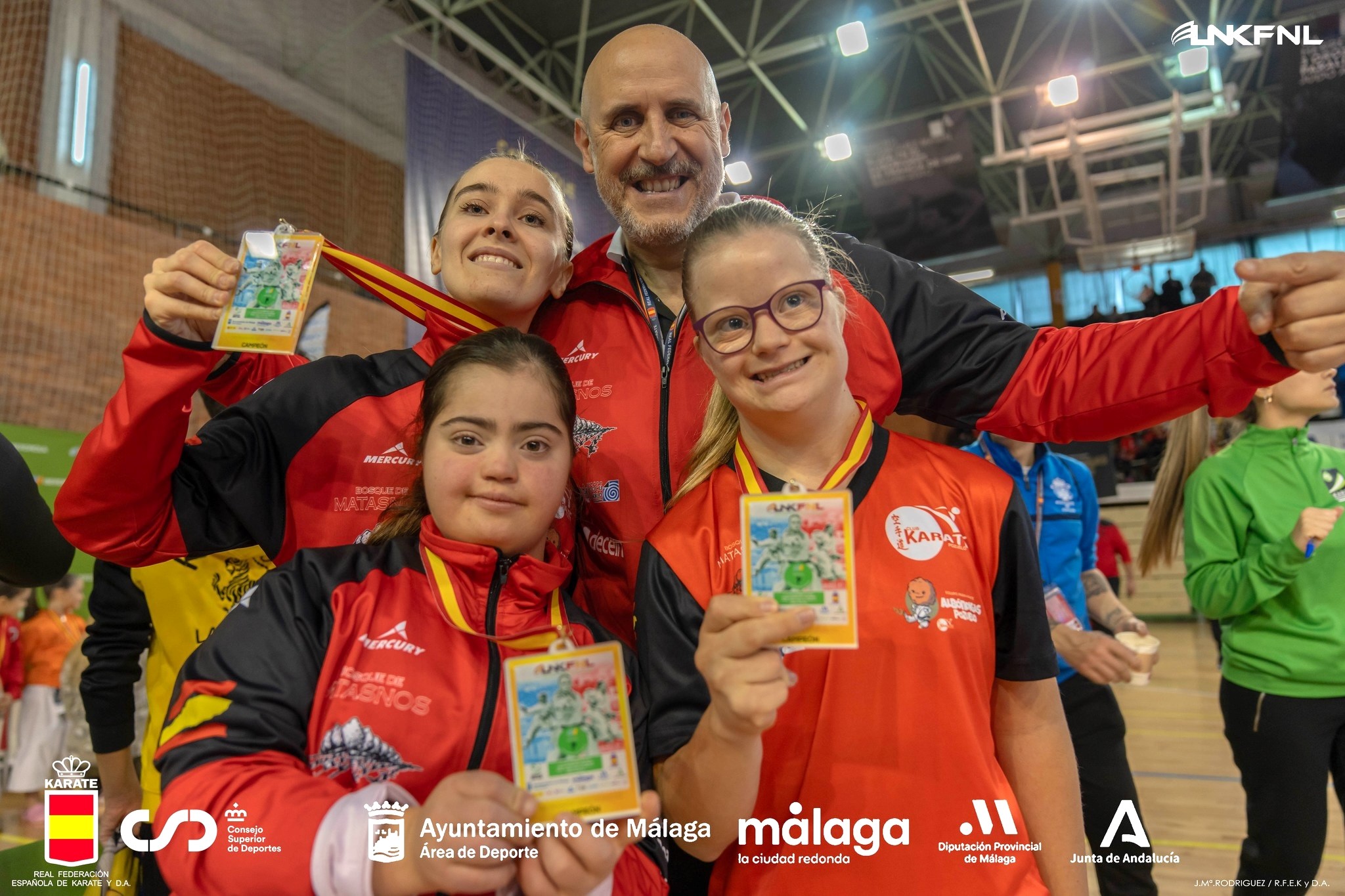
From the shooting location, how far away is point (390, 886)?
1066 mm

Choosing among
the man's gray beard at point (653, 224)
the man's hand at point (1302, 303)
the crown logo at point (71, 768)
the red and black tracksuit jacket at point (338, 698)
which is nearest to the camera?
the red and black tracksuit jacket at point (338, 698)

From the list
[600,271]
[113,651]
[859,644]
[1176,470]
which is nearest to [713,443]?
[859,644]

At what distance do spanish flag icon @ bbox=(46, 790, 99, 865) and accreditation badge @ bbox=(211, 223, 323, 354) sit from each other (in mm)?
1299

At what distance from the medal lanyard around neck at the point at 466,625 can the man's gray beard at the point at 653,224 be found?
0.99 meters

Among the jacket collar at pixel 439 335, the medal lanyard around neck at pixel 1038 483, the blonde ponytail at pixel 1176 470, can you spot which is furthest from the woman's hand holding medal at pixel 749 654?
the blonde ponytail at pixel 1176 470

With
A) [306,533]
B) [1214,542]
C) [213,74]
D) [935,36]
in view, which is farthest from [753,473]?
[935,36]

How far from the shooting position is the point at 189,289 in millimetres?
1505

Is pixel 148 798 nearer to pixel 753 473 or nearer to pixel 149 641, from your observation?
pixel 149 641

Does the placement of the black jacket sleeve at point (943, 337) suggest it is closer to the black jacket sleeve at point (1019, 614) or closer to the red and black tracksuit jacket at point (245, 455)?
the black jacket sleeve at point (1019, 614)

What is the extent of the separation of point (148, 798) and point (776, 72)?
12.1m

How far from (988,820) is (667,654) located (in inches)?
22.9

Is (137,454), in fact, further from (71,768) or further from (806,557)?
(71,768)

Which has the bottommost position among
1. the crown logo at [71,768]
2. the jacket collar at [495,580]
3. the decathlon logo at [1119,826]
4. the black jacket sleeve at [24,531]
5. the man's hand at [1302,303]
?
the decathlon logo at [1119,826]

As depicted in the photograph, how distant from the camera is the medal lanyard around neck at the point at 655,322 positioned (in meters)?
Answer: 1.96
